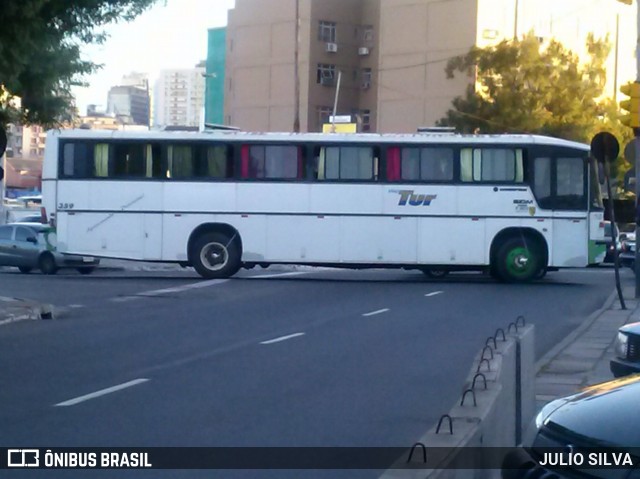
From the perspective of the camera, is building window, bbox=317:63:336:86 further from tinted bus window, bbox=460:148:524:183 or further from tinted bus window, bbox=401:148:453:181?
tinted bus window, bbox=460:148:524:183

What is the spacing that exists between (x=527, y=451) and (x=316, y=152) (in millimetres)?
23114

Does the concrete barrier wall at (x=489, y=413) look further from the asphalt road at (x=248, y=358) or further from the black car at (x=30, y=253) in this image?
the black car at (x=30, y=253)

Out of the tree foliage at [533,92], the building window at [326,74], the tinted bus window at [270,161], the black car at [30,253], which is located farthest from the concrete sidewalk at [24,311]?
the building window at [326,74]

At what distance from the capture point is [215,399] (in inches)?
441

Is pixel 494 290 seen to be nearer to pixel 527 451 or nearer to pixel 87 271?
pixel 87 271

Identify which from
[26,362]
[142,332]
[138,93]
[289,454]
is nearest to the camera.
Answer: [289,454]

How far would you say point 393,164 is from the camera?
2891 centimetres

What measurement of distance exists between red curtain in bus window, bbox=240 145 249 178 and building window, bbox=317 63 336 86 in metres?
38.5

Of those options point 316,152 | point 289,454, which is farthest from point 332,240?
point 289,454

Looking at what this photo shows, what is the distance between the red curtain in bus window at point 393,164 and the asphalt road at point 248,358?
303 cm

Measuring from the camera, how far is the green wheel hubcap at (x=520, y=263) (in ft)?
92.9

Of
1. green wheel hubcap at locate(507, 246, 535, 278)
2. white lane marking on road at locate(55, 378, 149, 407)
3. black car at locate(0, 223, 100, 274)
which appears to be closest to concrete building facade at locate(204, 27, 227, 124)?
black car at locate(0, 223, 100, 274)

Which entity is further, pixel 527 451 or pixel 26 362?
pixel 26 362

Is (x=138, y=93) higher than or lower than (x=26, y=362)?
higher
